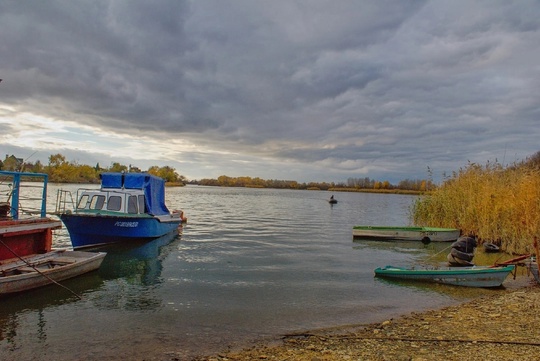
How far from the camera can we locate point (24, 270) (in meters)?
11.7

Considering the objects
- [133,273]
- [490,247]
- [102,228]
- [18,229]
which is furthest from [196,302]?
[490,247]

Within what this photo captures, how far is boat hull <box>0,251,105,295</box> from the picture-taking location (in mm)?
10820

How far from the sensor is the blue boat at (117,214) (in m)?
19.3

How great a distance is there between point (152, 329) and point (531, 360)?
7935 mm

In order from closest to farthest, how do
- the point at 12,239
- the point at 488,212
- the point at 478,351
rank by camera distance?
the point at 478,351 < the point at 12,239 < the point at 488,212

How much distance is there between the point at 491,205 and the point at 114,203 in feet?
73.4

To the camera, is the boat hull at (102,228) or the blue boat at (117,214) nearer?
the boat hull at (102,228)

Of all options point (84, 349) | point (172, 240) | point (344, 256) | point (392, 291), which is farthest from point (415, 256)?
point (84, 349)

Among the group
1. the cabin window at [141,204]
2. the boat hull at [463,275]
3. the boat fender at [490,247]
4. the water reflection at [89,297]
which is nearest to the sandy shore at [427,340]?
the boat hull at [463,275]

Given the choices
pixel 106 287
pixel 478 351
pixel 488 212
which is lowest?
pixel 106 287

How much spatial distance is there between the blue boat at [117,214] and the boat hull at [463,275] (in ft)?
45.6

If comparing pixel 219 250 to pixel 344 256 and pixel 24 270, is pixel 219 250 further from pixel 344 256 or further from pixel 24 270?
pixel 24 270

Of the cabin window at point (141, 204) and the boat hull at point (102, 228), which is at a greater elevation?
the cabin window at point (141, 204)

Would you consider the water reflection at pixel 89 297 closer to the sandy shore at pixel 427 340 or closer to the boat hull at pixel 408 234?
the sandy shore at pixel 427 340
